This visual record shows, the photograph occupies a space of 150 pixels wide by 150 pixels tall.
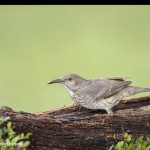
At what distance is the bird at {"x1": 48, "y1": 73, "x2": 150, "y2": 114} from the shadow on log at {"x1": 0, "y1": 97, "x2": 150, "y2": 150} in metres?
1.26

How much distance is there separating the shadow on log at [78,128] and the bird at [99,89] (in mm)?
1258

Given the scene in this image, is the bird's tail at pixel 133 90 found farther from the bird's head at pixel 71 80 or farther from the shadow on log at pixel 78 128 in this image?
the shadow on log at pixel 78 128

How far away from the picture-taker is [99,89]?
7168 millimetres

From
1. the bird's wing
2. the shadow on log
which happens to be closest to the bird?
the bird's wing

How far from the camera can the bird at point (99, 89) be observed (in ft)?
22.9

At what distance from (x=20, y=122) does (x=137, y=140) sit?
787 millimetres

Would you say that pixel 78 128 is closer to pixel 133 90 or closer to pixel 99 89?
pixel 99 89

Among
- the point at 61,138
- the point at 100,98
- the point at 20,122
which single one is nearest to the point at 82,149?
the point at 61,138

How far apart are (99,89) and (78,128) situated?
1870 millimetres

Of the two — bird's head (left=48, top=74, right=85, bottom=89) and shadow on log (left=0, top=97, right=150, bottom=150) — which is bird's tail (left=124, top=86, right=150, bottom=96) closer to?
bird's head (left=48, top=74, right=85, bottom=89)

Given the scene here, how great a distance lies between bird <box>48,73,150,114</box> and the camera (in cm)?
698

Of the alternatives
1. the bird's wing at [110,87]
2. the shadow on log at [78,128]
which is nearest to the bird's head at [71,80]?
the bird's wing at [110,87]
